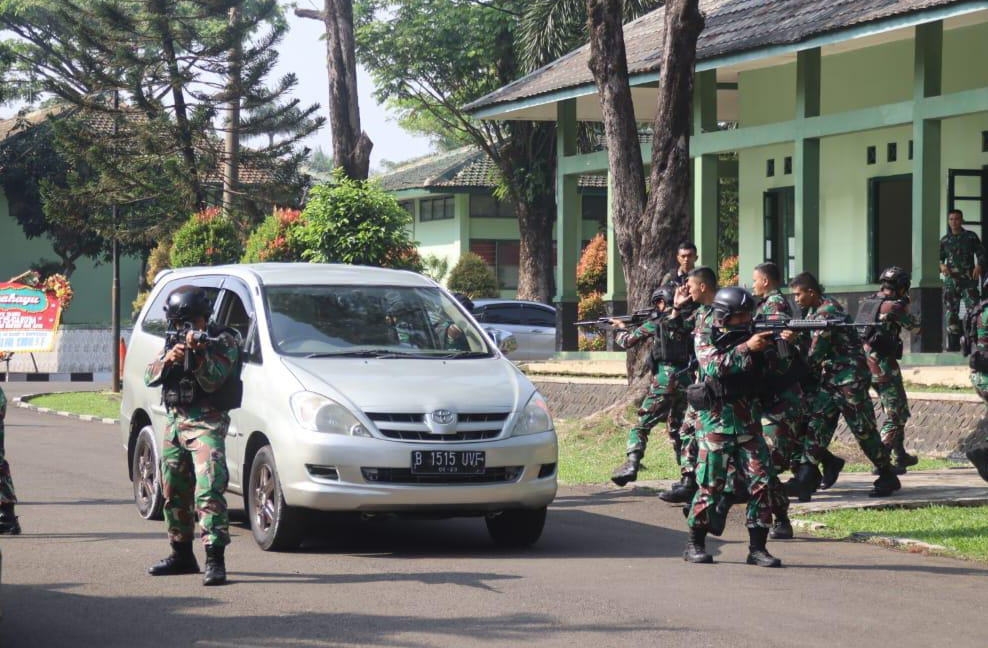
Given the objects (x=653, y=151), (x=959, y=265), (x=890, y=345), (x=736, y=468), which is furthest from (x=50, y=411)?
(x=736, y=468)

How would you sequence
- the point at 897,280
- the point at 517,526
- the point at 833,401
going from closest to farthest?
the point at 517,526 → the point at 833,401 → the point at 897,280

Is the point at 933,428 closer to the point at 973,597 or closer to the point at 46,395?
the point at 973,597

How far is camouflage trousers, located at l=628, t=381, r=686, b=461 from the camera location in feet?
40.0

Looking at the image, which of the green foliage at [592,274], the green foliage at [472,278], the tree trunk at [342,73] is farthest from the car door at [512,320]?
the green foliage at [472,278]

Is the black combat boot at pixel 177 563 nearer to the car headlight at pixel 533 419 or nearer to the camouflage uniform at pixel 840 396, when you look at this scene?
the car headlight at pixel 533 419

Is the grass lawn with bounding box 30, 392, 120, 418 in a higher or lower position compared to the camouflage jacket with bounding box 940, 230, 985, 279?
lower

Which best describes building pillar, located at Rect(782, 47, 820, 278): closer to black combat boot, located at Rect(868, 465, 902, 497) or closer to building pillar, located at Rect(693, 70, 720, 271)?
building pillar, located at Rect(693, 70, 720, 271)

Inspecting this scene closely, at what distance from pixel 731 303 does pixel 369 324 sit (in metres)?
2.77

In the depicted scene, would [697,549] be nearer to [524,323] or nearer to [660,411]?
[660,411]

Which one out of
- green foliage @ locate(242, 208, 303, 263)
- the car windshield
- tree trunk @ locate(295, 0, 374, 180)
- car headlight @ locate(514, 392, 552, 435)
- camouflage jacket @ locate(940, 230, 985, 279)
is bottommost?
car headlight @ locate(514, 392, 552, 435)

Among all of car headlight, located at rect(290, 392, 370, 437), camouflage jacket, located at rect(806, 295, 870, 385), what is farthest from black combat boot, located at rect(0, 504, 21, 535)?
camouflage jacket, located at rect(806, 295, 870, 385)

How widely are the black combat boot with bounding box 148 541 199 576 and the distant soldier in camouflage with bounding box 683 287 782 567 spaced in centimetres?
295

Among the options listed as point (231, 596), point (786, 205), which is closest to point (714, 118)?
point (786, 205)

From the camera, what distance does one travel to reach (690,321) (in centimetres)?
1179
